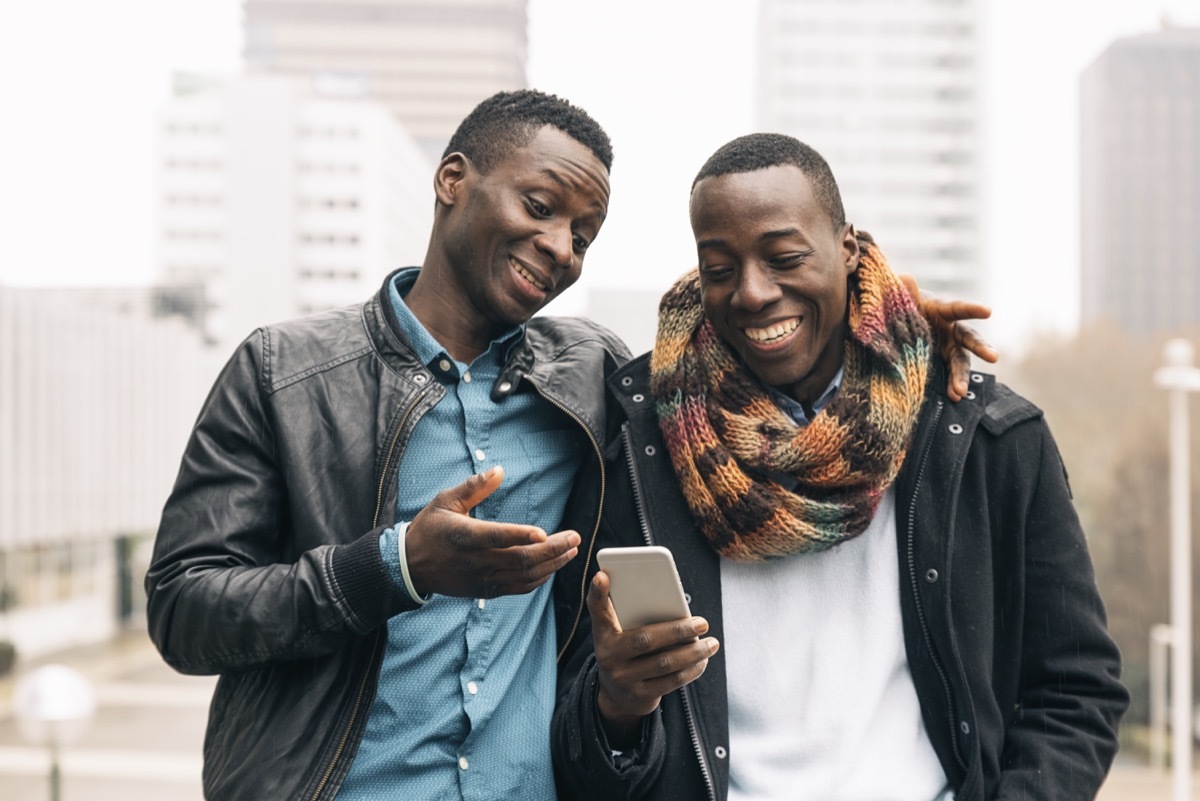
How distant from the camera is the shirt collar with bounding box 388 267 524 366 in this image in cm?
228

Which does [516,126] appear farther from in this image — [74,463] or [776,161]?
[74,463]

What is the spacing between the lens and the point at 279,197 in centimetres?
6944

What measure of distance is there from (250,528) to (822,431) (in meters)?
1.07

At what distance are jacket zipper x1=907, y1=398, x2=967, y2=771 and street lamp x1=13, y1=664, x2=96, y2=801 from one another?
985 cm

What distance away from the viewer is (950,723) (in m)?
2.10

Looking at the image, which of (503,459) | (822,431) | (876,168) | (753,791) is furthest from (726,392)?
(876,168)

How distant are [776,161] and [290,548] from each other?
3.90 feet

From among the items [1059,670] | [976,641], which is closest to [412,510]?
[976,641]

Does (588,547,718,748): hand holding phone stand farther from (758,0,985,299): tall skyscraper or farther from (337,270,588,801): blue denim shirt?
(758,0,985,299): tall skyscraper

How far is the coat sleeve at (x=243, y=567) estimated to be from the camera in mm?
1900

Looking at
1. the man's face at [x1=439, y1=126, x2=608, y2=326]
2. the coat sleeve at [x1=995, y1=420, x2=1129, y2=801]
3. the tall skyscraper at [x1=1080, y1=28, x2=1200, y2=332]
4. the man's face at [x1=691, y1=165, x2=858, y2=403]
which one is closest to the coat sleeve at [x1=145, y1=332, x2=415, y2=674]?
the man's face at [x1=439, y1=126, x2=608, y2=326]

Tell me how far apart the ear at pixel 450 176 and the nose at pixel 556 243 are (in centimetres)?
25

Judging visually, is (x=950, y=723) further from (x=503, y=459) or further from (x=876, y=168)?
(x=876, y=168)

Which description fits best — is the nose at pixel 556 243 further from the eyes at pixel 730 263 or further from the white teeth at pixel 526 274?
the eyes at pixel 730 263
